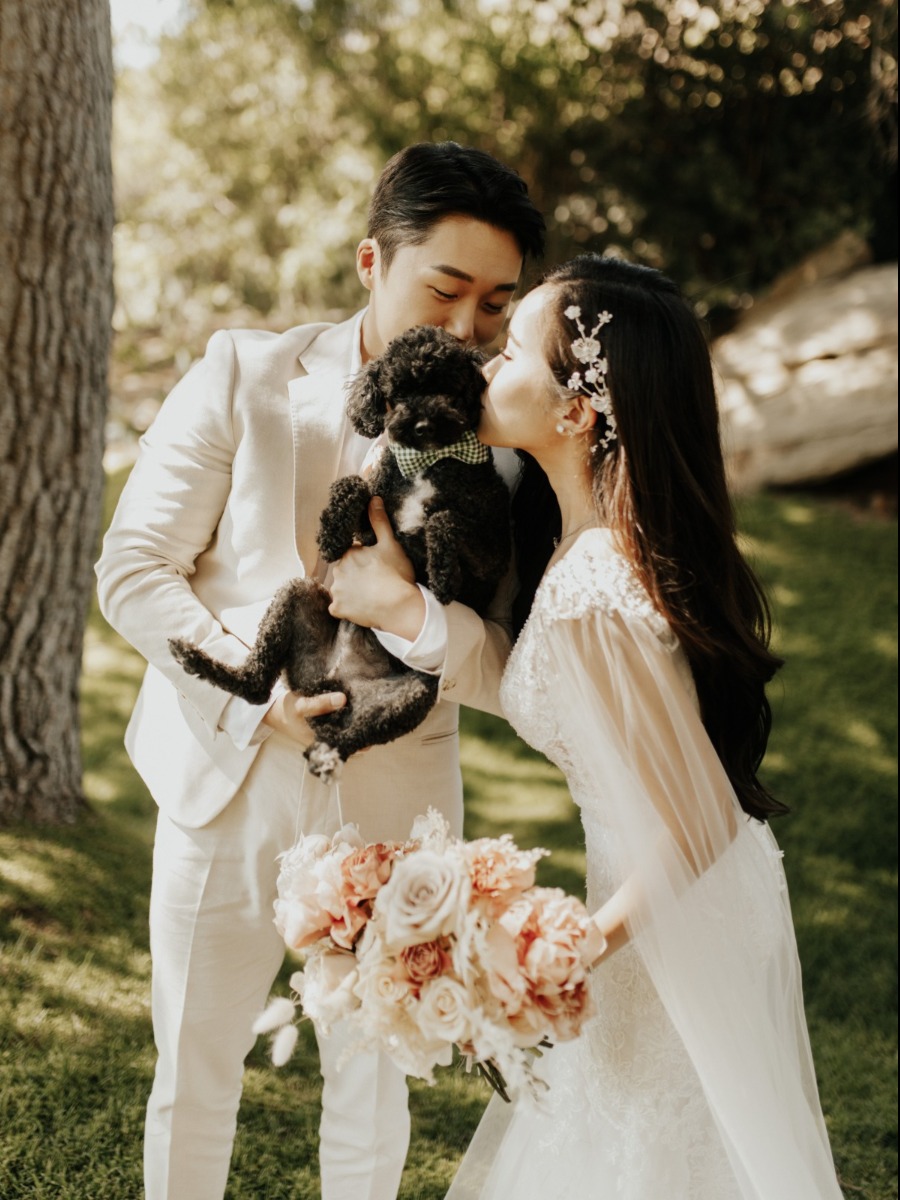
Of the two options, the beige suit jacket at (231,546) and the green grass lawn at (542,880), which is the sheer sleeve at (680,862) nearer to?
the beige suit jacket at (231,546)

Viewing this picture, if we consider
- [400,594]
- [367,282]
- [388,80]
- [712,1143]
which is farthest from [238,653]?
[388,80]

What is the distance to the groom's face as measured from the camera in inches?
84.0

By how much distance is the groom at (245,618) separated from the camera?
2051 mm

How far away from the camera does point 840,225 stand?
24.5 ft

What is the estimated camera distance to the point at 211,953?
208cm

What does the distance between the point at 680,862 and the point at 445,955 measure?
0.46 metres

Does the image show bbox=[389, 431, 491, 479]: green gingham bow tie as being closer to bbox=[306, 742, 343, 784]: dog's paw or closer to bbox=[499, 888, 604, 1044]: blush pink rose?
bbox=[306, 742, 343, 784]: dog's paw

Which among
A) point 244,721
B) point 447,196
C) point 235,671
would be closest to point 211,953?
point 244,721

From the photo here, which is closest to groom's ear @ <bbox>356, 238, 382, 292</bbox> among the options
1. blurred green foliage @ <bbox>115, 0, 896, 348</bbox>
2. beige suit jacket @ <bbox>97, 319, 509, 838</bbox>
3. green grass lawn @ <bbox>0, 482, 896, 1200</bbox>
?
beige suit jacket @ <bbox>97, 319, 509, 838</bbox>

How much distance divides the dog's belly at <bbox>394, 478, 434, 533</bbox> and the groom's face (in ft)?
1.14

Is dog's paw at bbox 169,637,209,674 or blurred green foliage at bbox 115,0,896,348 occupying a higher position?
blurred green foliage at bbox 115,0,896,348

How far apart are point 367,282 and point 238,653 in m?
0.90

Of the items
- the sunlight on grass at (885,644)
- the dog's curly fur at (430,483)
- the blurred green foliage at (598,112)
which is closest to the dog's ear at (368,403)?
the dog's curly fur at (430,483)

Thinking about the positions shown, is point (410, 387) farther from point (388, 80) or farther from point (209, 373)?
point (388, 80)
